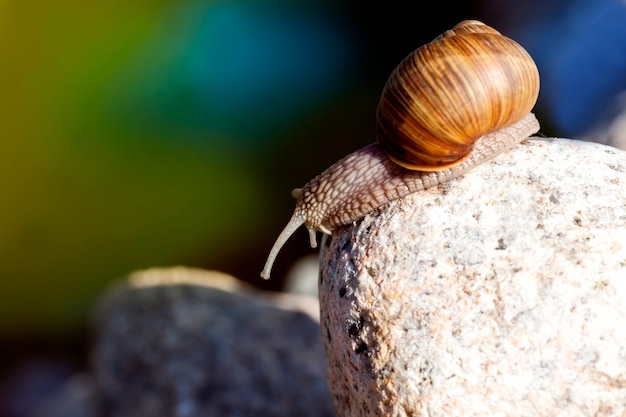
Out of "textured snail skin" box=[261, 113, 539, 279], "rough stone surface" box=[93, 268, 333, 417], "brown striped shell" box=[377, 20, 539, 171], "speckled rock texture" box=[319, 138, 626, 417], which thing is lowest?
"rough stone surface" box=[93, 268, 333, 417]

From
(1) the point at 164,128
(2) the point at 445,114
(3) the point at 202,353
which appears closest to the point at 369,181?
(2) the point at 445,114

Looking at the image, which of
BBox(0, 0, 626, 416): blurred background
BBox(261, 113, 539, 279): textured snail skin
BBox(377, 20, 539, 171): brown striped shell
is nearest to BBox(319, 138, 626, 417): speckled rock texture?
BBox(261, 113, 539, 279): textured snail skin

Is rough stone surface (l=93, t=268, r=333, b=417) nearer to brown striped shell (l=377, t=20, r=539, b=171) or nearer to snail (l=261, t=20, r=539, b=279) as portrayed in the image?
snail (l=261, t=20, r=539, b=279)

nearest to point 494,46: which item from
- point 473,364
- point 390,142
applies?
point 390,142

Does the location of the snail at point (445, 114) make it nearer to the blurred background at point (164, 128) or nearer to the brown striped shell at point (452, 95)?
the brown striped shell at point (452, 95)

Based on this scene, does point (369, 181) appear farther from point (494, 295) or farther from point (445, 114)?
point (494, 295)

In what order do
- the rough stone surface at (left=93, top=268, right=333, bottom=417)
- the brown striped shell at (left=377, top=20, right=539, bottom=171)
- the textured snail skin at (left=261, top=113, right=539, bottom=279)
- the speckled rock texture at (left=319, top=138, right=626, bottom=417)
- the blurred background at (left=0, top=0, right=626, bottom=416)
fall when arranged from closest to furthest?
the speckled rock texture at (left=319, top=138, right=626, bottom=417) → the brown striped shell at (left=377, top=20, right=539, bottom=171) → the textured snail skin at (left=261, top=113, right=539, bottom=279) → the rough stone surface at (left=93, top=268, right=333, bottom=417) → the blurred background at (left=0, top=0, right=626, bottom=416)

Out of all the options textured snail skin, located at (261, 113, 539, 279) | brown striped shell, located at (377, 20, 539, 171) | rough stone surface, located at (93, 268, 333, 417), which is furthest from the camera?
rough stone surface, located at (93, 268, 333, 417)
